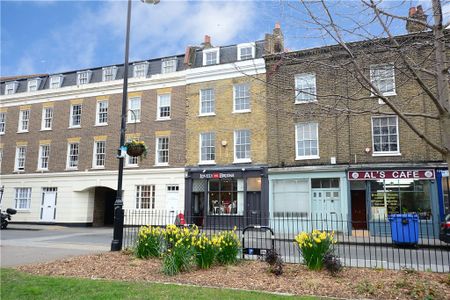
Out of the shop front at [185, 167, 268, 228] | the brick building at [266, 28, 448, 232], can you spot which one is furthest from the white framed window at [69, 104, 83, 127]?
the brick building at [266, 28, 448, 232]

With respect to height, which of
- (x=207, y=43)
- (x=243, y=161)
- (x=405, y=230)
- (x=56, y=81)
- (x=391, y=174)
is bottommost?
(x=405, y=230)

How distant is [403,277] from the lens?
718 centimetres

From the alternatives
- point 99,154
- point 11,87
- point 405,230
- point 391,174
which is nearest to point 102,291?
point 405,230

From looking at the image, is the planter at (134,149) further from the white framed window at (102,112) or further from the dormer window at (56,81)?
the dormer window at (56,81)

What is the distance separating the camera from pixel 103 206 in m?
31.7

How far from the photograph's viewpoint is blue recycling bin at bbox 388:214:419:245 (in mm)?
15766

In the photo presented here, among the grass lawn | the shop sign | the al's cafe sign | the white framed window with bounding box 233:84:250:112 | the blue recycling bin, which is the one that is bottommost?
the grass lawn

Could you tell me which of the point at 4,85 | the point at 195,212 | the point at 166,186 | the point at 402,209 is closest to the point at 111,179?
the point at 166,186

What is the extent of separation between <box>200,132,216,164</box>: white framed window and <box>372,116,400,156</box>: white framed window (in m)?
10.0

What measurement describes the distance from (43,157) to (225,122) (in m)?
16.3

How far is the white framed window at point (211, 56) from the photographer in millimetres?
27302

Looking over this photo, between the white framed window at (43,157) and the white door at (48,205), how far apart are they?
206 cm

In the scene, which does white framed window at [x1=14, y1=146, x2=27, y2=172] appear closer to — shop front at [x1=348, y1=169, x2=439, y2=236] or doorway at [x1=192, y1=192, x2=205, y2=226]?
doorway at [x1=192, y1=192, x2=205, y2=226]

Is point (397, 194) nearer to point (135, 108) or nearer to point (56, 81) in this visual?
point (135, 108)
